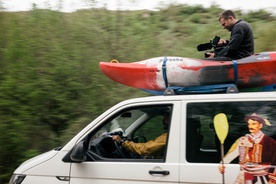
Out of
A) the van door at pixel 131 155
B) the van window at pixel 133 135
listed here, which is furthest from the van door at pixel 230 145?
the van window at pixel 133 135

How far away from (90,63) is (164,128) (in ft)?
15.4

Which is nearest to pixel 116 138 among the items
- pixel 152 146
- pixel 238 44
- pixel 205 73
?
pixel 152 146

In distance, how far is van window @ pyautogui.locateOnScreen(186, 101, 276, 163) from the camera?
3338 mm

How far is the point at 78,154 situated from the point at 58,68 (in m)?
4.38

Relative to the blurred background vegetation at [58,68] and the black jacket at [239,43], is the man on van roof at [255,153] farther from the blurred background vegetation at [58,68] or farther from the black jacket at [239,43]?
the blurred background vegetation at [58,68]

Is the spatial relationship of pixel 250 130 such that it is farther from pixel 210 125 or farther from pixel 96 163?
pixel 96 163

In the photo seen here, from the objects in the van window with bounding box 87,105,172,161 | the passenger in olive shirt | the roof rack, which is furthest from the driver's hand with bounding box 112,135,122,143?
the passenger in olive shirt

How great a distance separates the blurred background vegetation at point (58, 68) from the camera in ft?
22.6

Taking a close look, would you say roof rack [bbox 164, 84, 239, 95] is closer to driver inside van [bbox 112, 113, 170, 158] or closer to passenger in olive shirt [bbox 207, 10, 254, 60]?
driver inside van [bbox 112, 113, 170, 158]

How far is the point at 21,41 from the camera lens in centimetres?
767

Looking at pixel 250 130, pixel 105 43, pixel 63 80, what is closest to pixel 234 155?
pixel 250 130

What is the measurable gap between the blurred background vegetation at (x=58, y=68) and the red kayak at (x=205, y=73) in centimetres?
331

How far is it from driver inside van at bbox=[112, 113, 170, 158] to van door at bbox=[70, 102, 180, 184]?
0.05ft

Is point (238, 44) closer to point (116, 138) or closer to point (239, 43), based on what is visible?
point (239, 43)
